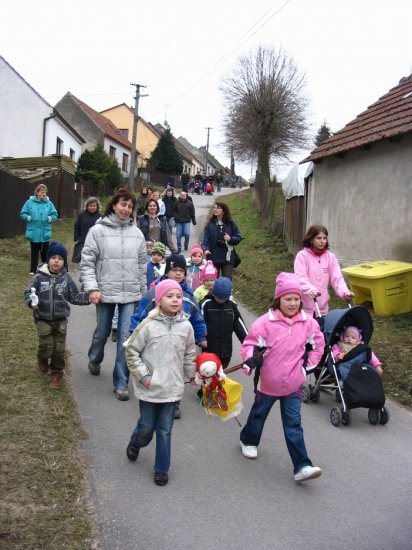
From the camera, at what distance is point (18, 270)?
40.2ft

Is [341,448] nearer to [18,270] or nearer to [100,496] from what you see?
[100,496]

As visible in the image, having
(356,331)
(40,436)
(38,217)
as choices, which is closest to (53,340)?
(40,436)

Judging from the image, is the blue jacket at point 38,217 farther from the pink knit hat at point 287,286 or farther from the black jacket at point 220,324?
the pink knit hat at point 287,286

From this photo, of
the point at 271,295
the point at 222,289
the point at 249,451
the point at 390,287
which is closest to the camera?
the point at 249,451

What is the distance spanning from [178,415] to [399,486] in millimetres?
2122

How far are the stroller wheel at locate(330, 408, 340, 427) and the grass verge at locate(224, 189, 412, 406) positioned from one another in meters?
1.20

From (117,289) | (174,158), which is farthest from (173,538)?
(174,158)

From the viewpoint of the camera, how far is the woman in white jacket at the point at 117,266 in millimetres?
5852

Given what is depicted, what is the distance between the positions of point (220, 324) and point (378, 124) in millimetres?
7422

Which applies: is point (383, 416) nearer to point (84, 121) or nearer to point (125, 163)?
point (84, 121)

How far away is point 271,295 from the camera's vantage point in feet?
38.7

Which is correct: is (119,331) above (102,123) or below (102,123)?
below

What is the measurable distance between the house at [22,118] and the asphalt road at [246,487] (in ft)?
84.5

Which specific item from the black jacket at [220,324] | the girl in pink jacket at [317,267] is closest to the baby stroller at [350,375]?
the girl in pink jacket at [317,267]
